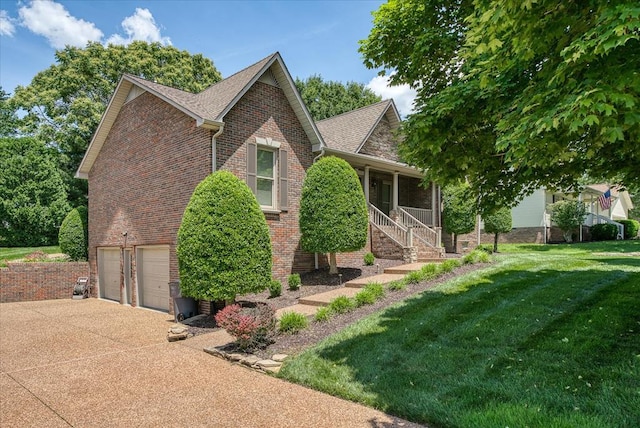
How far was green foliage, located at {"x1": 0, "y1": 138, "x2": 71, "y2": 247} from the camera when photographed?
22.7m

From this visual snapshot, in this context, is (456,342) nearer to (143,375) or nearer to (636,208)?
(143,375)

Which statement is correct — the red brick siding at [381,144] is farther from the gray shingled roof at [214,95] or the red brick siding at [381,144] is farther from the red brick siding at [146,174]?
the red brick siding at [146,174]

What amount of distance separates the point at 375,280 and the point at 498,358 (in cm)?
589

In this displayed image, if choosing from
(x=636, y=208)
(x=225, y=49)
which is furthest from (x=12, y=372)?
(x=636, y=208)

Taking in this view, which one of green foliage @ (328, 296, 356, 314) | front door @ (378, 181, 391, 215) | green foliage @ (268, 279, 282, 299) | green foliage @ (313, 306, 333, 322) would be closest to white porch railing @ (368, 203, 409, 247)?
front door @ (378, 181, 391, 215)

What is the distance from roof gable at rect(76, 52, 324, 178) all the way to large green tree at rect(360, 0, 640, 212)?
4.54 metres

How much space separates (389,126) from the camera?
1730 cm

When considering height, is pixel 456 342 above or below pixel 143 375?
above

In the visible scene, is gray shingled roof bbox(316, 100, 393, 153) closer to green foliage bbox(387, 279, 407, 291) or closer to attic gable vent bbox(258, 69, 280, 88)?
attic gable vent bbox(258, 69, 280, 88)

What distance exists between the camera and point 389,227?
15.1 m

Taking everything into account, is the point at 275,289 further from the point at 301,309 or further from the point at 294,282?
the point at 301,309

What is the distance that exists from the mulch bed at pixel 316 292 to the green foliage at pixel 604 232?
1837 centimetres

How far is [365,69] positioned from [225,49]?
704 centimetres

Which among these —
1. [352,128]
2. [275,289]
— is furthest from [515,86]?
[352,128]
